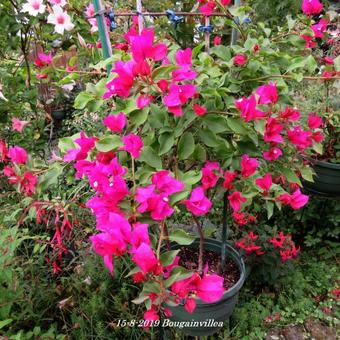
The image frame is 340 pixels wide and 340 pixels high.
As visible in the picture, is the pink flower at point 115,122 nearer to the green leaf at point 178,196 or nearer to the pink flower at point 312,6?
the green leaf at point 178,196

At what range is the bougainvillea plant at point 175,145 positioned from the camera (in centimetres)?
68

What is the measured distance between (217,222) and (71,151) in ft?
4.13

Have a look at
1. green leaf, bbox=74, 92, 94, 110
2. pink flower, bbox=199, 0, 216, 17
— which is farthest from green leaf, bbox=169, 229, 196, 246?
pink flower, bbox=199, 0, 216, 17

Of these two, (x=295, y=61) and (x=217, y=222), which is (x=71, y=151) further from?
(x=217, y=222)

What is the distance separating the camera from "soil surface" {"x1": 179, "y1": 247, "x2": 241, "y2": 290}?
4.12ft

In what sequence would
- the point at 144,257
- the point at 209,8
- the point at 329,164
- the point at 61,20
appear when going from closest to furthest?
the point at 144,257 < the point at 209,8 < the point at 61,20 < the point at 329,164

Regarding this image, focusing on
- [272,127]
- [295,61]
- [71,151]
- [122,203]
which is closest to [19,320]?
[71,151]

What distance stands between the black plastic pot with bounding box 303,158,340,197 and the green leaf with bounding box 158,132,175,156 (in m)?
1.05

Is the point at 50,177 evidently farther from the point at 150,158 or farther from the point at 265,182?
the point at 265,182

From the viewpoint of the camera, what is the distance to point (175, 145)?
3.11 ft

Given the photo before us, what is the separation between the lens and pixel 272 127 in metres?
0.88

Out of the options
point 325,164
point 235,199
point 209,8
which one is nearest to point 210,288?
point 235,199

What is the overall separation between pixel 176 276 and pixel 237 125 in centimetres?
41

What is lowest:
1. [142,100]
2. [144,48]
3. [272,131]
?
[272,131]
